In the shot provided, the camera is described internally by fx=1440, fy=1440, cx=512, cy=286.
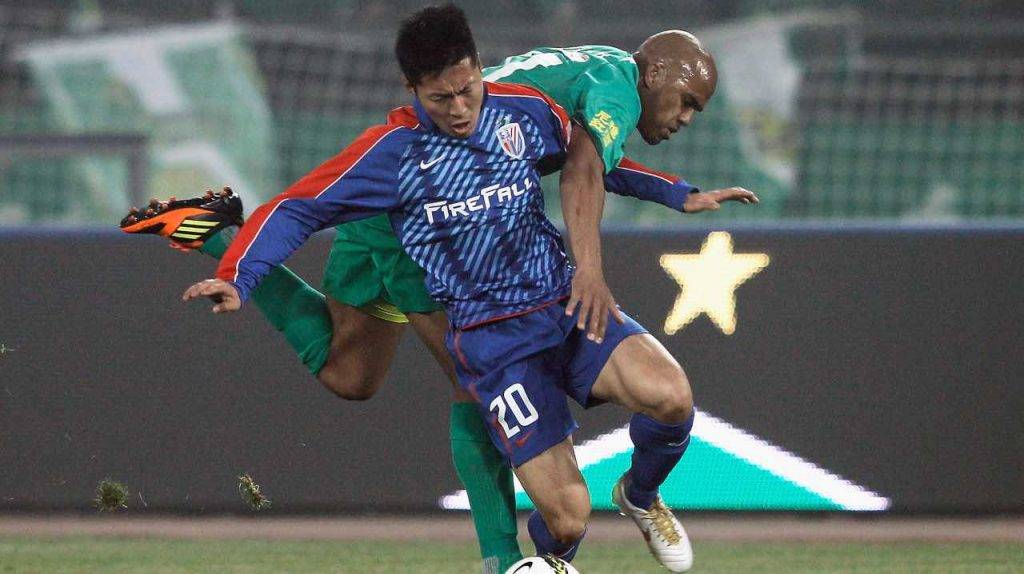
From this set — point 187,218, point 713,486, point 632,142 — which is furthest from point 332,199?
point 632,142

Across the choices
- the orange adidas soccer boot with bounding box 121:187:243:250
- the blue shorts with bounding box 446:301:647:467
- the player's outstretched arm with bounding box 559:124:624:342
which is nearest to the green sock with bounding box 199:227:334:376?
the orange adidas soccer boot with bounding box 121:187:243:250

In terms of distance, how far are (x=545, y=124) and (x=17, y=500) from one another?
2833 millimetres

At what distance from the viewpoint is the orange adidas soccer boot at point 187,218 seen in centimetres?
374

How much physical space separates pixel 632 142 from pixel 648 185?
18.1ft

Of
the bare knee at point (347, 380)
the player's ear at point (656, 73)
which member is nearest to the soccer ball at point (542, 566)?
the bare knee at point (347, 380)

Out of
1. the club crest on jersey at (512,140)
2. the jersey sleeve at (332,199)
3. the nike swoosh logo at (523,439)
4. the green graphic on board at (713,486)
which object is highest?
the club crest on jersey at (512,140)

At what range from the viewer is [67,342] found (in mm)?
5336

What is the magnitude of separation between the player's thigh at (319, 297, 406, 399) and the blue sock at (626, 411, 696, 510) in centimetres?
83

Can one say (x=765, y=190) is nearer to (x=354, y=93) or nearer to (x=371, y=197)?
(x=354, y=93)

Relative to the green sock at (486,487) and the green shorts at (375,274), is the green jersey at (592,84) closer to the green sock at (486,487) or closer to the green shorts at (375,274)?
the green shorts at (375,274)

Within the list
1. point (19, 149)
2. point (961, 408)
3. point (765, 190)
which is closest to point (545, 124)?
point (961, 408)

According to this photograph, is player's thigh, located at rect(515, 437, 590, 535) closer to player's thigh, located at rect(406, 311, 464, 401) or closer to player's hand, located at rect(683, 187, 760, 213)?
player's thigh, located at rect(406, 311, 464, 401)

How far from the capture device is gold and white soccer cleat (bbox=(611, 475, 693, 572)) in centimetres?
388

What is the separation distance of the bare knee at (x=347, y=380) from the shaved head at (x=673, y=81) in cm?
110
